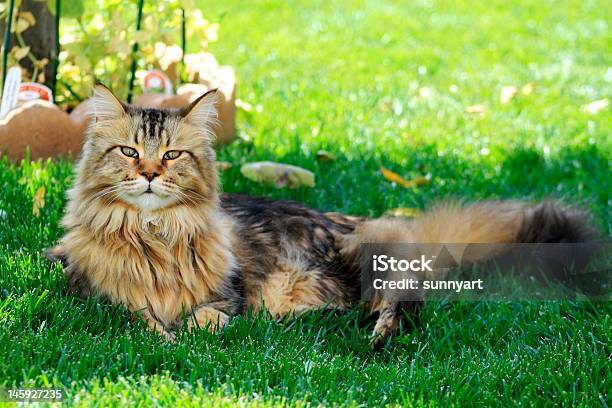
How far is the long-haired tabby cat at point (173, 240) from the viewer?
9.45 ft

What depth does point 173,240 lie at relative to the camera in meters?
2.96

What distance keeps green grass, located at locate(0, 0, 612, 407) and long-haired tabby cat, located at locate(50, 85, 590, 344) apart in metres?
0.11

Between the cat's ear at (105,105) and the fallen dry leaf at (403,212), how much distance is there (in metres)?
1.48

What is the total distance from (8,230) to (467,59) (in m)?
5.08

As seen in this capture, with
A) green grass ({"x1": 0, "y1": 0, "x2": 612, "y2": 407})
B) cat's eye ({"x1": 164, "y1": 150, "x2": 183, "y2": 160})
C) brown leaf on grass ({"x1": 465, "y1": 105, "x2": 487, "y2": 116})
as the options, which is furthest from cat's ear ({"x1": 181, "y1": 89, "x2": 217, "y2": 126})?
brown leaf on grass ({"x1": 465, "y1": 105, "x2": 487, "y2": 116})

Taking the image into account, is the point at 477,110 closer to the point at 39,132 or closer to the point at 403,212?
the point at 403,212

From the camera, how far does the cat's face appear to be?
9.29ft

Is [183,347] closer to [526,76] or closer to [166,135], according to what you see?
[166,135]

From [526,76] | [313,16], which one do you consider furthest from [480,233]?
[313,16]

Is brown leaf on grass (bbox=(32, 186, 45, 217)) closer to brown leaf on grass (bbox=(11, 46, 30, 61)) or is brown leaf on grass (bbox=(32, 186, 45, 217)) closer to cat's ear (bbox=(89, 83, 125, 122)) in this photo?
cat's ear (bbox=(89, 83, 125, 122))

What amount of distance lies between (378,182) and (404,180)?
0.50ft

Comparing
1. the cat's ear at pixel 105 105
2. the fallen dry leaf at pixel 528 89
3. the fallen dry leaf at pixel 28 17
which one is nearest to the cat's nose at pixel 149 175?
the cat's ear at pixel 105 105

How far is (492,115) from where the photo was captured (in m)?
5.94

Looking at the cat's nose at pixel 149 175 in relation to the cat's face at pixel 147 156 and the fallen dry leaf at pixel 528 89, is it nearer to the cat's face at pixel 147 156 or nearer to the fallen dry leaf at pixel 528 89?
A: the cat's face at pixel 147 156
